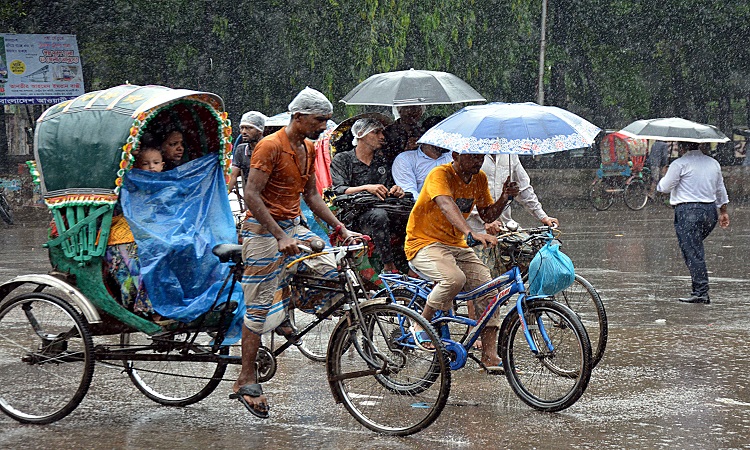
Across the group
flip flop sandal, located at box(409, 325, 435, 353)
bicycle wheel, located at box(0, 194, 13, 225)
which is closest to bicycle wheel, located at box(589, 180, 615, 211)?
bicycle wheel, located at box(0, 194, 13, 225)

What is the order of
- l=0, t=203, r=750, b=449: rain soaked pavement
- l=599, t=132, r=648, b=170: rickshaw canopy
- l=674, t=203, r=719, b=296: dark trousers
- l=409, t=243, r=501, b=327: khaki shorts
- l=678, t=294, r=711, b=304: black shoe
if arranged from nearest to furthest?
l=0, t=203, r=750, b=449: rain soaked pavement, l=409, t=243, r=501, b=327: khaki shorts, l=678, t=294, r=711, b=304: black shoe, l=674, t=203, r=719, b=296: dark trousers, l=599, t=132, r=648, b=170: rickshaw canopy

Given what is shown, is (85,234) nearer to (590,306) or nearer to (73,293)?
(73,293)

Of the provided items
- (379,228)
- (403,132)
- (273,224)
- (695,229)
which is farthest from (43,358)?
(695,229)

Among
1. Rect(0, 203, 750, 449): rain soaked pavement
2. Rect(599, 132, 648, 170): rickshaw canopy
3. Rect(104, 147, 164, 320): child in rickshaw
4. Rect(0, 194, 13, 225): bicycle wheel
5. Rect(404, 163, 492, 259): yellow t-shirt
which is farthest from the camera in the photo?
Rect(599, 132, 648, 170): rickshaw canopy

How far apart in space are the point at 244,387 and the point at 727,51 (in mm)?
25154

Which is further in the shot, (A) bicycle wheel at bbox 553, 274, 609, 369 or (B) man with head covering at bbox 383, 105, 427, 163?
(B) man with head covering at bbox 383, 105, 427, 163

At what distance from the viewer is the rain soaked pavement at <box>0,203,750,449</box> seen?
5.29 meters

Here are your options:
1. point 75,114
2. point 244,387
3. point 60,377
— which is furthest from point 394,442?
point 75,114

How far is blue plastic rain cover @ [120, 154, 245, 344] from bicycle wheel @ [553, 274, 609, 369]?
226cm

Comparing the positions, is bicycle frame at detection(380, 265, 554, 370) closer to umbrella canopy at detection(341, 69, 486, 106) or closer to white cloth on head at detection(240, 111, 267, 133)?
umbrella canopy at detection(341, 69, 486, 106)

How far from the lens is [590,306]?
7.40m

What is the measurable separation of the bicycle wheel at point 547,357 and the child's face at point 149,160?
7.49 feet

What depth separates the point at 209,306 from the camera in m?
5.78

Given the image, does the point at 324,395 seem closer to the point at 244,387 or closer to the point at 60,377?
the point at 244,387
